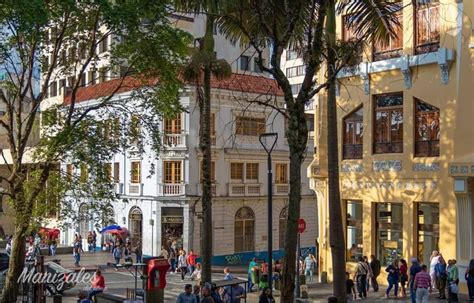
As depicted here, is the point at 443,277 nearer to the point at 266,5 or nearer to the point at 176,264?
the point at 266,5

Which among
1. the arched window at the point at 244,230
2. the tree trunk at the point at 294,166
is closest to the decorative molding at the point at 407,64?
the tree trunk at the point at 294,166

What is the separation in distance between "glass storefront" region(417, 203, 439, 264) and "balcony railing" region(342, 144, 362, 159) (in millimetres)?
3386

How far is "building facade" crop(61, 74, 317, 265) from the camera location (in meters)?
41.5

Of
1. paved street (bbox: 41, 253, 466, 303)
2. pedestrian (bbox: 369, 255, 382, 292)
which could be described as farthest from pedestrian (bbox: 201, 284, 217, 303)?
pedestrian (bbox: 369, 255, 382, 292)

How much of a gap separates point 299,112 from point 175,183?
30947 millimetres

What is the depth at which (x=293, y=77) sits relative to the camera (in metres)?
62.1

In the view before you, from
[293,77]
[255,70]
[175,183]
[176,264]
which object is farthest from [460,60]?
[293,77]

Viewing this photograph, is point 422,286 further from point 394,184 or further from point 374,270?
point 394,184

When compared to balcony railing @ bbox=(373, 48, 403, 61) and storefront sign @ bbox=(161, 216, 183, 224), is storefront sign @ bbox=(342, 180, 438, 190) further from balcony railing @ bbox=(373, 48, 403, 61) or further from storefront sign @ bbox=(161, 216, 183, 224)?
storefront sign @ bbox=(161, 216, 183, 224)

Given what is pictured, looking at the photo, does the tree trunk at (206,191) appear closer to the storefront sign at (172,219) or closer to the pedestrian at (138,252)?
the pedestrian at (138,252)

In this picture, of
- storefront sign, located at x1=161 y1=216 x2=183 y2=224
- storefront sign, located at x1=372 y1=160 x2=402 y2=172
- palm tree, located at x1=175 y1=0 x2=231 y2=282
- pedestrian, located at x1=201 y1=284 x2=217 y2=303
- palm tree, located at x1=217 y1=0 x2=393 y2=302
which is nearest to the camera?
palm tree, located at x1=217 y1=0 x2=393 y2=302

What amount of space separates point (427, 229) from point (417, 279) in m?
5.41

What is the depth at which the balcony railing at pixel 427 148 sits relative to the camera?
22.2 metres

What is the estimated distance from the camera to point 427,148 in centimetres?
2255
